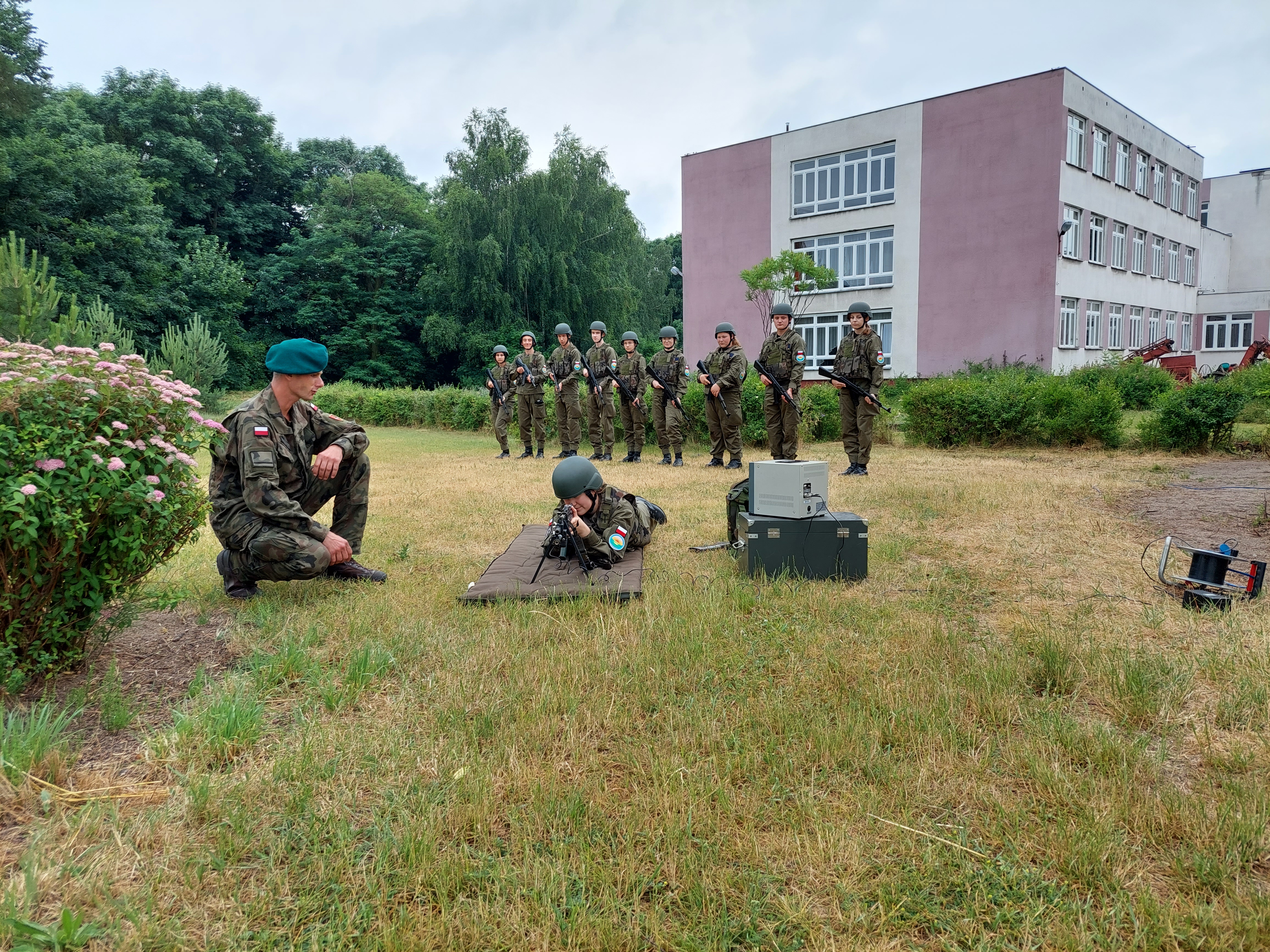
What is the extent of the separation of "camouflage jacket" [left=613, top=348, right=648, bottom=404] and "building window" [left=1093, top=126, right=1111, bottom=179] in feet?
73.9

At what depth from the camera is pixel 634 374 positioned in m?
13.7

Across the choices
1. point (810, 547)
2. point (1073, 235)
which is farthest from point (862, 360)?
point (1073, 235)

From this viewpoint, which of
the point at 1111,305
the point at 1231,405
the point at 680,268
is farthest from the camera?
the point at 680,268

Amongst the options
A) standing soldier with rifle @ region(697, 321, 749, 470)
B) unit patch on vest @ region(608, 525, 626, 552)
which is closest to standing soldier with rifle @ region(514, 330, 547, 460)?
standing soldier with rifle @ region(697, 321, 749, 470)

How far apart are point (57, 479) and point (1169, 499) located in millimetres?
9021

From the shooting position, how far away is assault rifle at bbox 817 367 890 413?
10.4m

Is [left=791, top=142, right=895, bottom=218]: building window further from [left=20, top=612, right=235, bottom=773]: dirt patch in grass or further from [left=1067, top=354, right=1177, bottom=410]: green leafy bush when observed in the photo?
[left=20, top=612, right=235, bottom=773]: dirt patch in grass

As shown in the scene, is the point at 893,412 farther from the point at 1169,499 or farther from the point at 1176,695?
the point at 1176,695

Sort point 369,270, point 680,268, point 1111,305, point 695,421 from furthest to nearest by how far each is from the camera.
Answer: point 680,268 < point 369,270 < point 1111,305 < point 695,421

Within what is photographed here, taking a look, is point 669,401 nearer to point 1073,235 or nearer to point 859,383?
point 859,383

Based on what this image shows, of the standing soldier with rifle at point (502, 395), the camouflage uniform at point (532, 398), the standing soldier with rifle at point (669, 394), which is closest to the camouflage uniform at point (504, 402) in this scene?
the standing soldier with rifle at point (502, 395)

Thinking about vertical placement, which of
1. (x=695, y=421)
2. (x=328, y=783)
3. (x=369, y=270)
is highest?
(x=369, y=270)

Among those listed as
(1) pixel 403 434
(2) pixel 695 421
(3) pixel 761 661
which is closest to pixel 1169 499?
(3) pixel 761 661

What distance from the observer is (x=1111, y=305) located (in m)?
29.8
